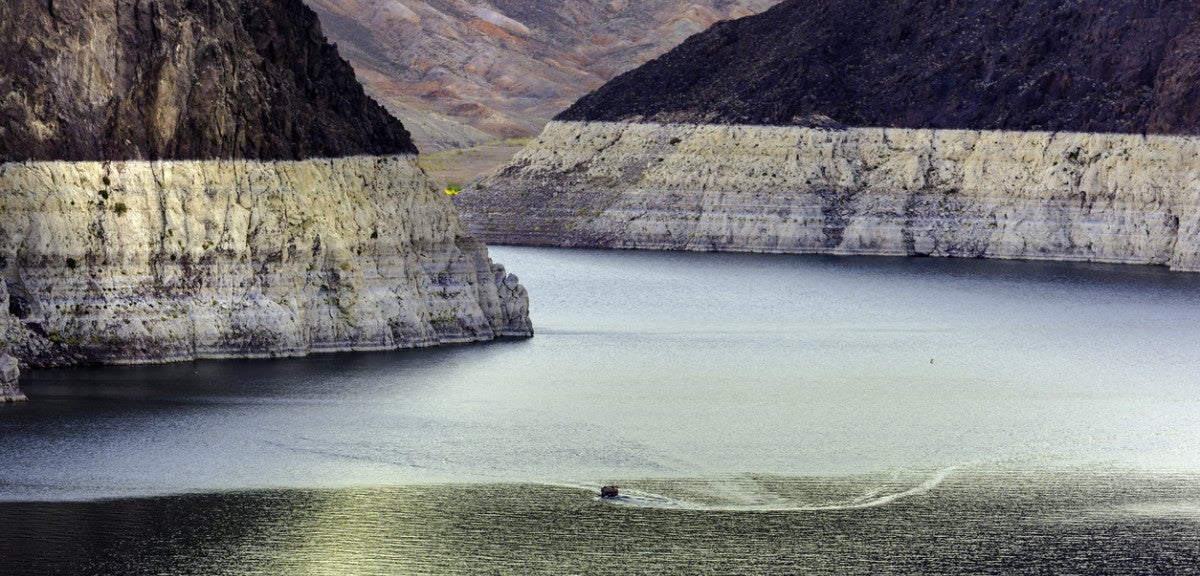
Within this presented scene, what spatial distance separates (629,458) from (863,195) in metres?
74.6

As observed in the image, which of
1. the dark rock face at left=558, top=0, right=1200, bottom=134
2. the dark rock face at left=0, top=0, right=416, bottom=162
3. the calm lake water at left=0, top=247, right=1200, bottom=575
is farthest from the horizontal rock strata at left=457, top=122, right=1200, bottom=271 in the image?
the dark rock face at left=0, top=0, right=416, bottom=162

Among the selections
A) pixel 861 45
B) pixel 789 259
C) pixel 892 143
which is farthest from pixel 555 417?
pixel 861 45

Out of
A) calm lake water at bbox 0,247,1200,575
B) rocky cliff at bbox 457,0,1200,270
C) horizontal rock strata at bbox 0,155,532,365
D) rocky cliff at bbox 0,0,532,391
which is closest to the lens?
calm lake water at bbox 0,247,1200,575

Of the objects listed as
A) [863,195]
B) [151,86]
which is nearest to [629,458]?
[151,86]

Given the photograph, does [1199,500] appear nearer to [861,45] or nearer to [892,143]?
[892,143]

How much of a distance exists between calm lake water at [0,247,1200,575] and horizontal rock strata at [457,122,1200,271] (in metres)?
39.4

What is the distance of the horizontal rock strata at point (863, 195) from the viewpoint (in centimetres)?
11006

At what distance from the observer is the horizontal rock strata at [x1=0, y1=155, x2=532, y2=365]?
5428 cm

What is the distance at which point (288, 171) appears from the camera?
59.5 m

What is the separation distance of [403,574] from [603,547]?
3.72m

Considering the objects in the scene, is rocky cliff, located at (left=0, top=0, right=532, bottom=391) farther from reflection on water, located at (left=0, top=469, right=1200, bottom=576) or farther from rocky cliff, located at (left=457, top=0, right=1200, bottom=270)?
rocky cliff, located at (left=457, top=0, right=1200, bottom=270)

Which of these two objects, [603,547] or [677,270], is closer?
[603,547]

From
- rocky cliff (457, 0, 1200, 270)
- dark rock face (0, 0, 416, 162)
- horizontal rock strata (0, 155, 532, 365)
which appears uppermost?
rocky cliff (457, 0, 1200, 270)

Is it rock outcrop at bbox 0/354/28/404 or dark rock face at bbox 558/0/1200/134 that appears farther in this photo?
dark rock face at bbox 558/0/1200/134
